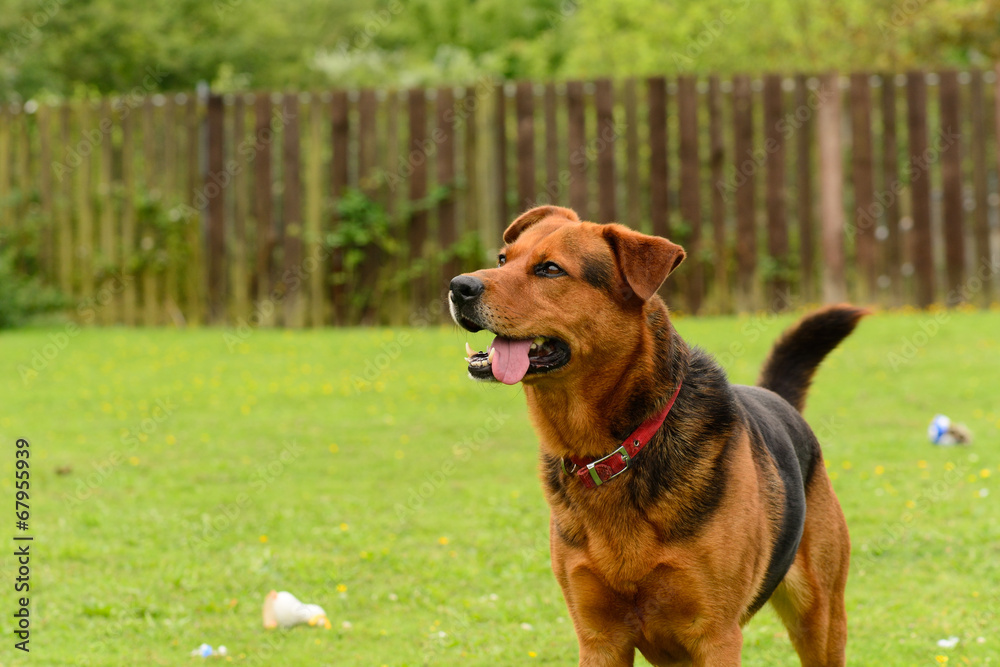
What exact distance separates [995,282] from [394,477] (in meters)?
8.51

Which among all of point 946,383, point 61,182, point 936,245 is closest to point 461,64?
point 61,182

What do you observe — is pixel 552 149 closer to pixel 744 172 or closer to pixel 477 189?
pixel 477 189

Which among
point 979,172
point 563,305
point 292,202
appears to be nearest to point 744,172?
point 979,172

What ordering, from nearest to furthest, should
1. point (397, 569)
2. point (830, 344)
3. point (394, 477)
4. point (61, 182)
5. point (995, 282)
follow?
point (830, 344) → point (397, 569) → point (394, 477) → point (995, 282) → point (61, 182)

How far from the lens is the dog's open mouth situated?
11.5 feet

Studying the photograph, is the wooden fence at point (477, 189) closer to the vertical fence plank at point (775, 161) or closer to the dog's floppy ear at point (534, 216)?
the vertical fence plank at point (775, 161)

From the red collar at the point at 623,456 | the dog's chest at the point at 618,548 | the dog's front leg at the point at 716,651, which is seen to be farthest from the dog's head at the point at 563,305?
the dog's front leg at the point at 716,651

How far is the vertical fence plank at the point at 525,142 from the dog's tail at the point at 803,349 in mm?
8253

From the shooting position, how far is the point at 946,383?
380 inches

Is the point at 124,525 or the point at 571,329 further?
the point at 124,525

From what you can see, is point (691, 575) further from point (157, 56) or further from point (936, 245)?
point (157, 56)

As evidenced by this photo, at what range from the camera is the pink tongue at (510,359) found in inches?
138

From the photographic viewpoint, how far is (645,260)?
360 centimetres

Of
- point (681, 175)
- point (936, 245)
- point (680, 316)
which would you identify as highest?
point (681, 175)
